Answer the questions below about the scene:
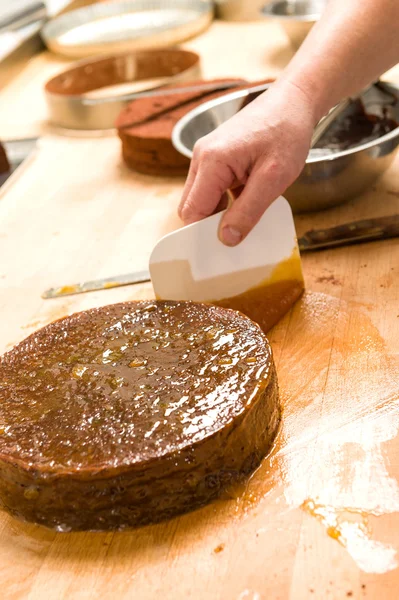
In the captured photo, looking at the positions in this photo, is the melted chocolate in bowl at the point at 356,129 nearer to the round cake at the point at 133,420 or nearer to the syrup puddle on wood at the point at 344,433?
the syrup puddle on wood at the point at 344,433

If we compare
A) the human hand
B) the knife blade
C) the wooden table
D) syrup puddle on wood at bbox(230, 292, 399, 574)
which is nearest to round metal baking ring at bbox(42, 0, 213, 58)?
the wooden table

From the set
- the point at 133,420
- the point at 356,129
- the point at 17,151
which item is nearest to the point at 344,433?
the point at 133,420

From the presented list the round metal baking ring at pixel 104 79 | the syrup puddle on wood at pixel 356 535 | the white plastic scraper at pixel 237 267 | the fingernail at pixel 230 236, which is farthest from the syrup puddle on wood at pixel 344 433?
the round metal baking ring at pixel 104 79

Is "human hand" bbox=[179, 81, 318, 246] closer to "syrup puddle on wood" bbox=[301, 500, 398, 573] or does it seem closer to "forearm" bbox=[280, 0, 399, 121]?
"forearm" bbox=[280, 0, 399, 121]

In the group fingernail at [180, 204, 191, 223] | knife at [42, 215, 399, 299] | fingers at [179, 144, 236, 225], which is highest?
fingers at [179, 144, 236, 225]

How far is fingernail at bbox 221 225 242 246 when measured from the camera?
1640mm

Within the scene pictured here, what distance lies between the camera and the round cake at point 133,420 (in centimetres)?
126

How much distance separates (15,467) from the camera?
1.28 meters

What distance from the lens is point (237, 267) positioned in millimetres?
1757

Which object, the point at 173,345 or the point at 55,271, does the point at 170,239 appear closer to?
the point at 173,345

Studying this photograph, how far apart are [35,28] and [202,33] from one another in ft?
3.19

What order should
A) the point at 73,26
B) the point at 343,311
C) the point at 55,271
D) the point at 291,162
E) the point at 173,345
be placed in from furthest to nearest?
1. the point at 73,26
2. the point at 55,271
3. the point at 343,311
4. the point at 291,162
5. the point at 173,345

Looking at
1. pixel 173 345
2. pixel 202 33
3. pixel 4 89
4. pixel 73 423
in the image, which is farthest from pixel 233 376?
pixel 202 33

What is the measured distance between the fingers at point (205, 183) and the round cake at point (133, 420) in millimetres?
287
